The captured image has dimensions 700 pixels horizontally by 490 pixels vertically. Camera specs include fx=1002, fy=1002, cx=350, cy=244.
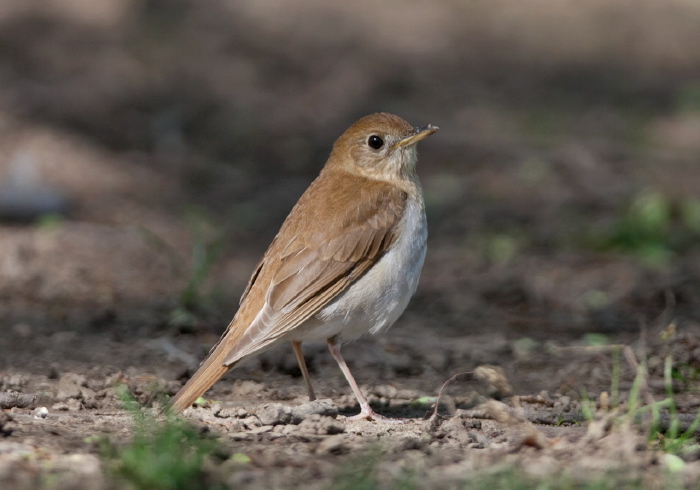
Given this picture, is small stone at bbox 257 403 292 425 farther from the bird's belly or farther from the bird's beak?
the bird's beak

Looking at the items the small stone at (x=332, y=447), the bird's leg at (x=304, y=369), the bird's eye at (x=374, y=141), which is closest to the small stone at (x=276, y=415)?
the small stone at (x=332, y=447)

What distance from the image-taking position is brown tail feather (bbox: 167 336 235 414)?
16.2ft

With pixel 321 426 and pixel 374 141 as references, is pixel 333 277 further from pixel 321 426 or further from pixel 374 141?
pixel 374 141

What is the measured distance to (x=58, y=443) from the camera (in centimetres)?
430

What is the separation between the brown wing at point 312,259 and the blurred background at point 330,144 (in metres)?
1.37

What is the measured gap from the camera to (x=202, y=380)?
511cm

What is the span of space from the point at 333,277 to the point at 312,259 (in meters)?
0.17

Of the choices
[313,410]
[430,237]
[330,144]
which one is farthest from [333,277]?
[330,144]

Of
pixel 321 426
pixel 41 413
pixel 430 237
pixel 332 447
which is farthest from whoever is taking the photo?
pixel 430 237

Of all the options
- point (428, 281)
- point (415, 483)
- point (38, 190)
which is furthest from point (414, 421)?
point (38, 190)

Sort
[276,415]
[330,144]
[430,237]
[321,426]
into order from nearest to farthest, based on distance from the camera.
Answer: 1. [321,426]
2. [276,415]
3. [430,237]
4. [330,144]

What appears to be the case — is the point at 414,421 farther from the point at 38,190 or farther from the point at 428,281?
the point at 38,190

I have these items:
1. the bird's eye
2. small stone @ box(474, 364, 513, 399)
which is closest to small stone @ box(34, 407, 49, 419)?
small stone @ box(474, 364, 513, 399)

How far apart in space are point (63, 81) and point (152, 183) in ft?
10.8
